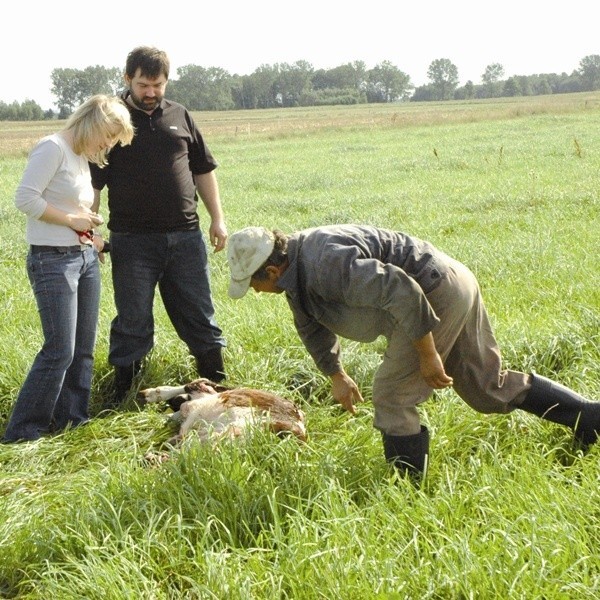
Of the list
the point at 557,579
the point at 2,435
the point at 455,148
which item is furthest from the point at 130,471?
the point at 455,148

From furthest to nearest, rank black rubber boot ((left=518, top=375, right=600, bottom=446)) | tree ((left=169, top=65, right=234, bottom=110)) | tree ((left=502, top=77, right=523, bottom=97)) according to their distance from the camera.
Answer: tree ((left=502, top=77, right=523, bottom=97)), tree ((left=169, top=65, right=234, bottom=110)), black rubber boot ((left=518, top=375, right=600, bottom=446))

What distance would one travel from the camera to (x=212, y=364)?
5.23 metres

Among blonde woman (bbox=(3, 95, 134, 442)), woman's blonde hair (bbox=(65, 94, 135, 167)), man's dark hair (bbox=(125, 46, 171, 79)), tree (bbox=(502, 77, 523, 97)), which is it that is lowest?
tree (bbox=(502, 77, 523, 97))

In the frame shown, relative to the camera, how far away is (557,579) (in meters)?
2.50

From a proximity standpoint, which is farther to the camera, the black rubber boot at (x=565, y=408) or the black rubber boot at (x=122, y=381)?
the black rubber boot at (x=122, y=381)

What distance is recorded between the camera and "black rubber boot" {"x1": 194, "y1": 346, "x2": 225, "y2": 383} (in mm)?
5207

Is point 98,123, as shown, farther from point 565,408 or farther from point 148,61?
point 565,408

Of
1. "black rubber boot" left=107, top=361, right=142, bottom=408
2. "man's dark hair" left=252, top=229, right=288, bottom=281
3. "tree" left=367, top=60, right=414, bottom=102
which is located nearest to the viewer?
"man's dark hair" left=252, top=229, right=288, bottom=281

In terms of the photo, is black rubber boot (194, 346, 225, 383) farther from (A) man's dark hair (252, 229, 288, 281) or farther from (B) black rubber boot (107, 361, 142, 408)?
(A) man's dark hair (252, 229, 288, 281)

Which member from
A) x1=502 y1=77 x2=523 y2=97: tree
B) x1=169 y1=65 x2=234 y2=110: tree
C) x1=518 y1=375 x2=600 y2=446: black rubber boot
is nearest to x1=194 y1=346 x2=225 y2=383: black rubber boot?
x1=518 y1=375 x2=600 y2=446: black rubber boot

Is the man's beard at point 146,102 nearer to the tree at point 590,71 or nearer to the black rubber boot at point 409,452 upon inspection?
the black rubber boot at point 409,452

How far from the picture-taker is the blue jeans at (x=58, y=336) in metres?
4.37

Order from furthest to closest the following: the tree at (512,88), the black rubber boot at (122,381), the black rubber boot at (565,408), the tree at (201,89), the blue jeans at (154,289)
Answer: the tree at (512,88) → the tree at (201,89) → the black rubber boot at (122,381) → the blue jeans at (154,289) → the black rubber boot at (565,408)

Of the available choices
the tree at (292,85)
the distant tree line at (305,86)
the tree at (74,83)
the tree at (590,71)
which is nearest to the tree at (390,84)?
the distant tree line at (305,86)
